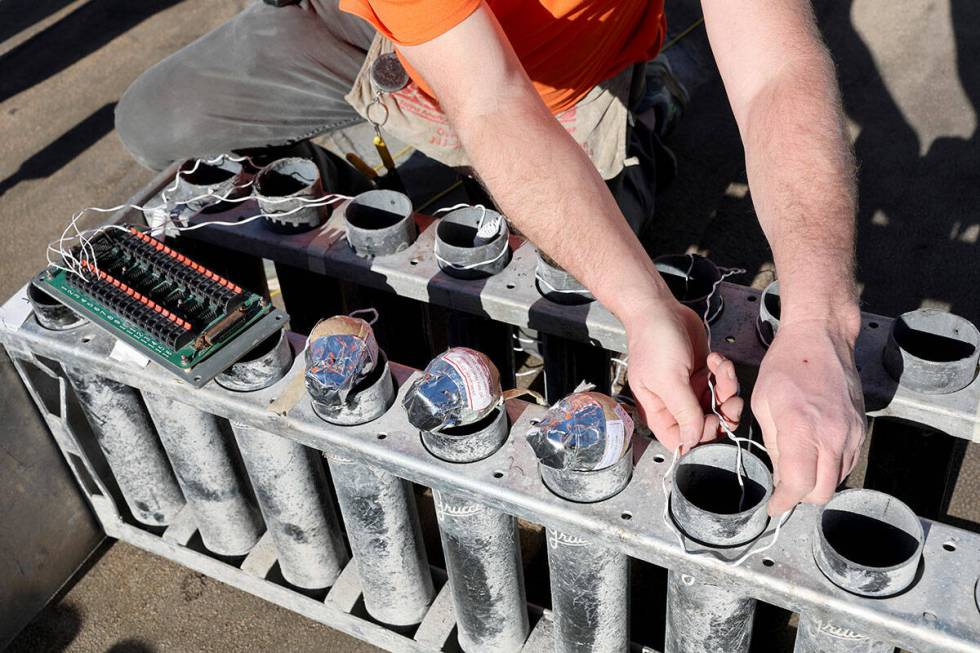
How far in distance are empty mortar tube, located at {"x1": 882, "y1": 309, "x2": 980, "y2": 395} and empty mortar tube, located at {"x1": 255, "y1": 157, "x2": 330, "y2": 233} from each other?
1505mm

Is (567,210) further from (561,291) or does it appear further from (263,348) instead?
(263,348)

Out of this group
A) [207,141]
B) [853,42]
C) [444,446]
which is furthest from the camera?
[853,42]

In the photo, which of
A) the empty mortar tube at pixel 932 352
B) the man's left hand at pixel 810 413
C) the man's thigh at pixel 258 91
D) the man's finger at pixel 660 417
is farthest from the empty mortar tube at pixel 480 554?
the man's thigh at pixel 258 91

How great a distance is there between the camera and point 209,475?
8.52ft

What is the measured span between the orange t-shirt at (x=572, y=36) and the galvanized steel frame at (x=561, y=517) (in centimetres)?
96

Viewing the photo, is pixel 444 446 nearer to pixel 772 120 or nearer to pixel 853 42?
pixel 772 120

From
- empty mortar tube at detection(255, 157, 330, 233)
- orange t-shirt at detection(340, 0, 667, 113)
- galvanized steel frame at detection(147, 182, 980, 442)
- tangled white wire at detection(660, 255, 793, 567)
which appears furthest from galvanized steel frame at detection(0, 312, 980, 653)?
orange t-shirt at detection(340, 0, 667, 113)

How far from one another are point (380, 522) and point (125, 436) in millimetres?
819

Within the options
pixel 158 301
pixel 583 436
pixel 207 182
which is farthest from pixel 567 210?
pixel 207 182

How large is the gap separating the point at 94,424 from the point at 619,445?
151cm

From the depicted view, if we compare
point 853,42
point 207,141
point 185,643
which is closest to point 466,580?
point 185,643

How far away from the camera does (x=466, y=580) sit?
2.27m

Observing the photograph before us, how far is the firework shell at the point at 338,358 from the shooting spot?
2.02m

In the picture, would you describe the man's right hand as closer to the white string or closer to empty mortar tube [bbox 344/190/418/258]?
the white string
